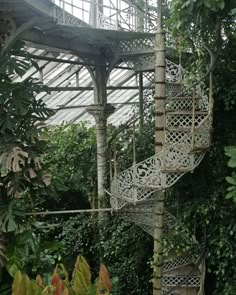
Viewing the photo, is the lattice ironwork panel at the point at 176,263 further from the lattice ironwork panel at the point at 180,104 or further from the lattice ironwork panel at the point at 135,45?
the lattice ironwork panel at the point at 135,45

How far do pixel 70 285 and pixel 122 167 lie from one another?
162 inches

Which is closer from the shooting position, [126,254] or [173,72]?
[173,72]

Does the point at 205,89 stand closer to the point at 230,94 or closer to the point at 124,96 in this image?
the point at 230,94

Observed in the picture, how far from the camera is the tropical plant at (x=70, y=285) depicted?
1.94 meters

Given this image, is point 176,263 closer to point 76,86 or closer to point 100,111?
point 100,111

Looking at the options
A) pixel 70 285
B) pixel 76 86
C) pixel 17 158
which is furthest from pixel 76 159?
pixel 70 285

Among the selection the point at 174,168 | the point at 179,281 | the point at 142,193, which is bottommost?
the point at 179,281

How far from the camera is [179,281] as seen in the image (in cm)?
535

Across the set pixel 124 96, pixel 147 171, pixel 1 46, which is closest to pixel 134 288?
pixel 147 171

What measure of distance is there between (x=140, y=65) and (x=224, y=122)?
4.78ft

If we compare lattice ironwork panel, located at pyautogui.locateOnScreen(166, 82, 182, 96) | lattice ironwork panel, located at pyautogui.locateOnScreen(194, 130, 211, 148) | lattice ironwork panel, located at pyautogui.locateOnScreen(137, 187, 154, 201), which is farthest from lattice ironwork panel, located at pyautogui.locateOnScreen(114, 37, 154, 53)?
lattice ironwork panel, located at pyautogui.locateOnScreen(137, 187, 154, 201)

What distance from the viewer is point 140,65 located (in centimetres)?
604

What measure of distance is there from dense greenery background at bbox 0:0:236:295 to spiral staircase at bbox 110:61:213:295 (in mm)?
221

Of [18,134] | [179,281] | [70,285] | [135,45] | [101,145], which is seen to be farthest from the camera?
[101,145]
